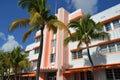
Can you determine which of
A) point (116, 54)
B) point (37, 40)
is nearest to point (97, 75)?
point (116, 54)

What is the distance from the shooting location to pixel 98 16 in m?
25.8

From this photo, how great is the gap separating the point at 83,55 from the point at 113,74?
19.9ft

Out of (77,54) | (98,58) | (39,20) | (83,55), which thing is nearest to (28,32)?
(39,20)

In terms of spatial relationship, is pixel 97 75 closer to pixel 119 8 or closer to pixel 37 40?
pixel 119 8

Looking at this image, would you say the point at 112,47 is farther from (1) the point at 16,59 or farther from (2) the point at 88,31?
→ (1) the point at 16,59

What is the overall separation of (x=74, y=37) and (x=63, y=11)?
11.7 metres

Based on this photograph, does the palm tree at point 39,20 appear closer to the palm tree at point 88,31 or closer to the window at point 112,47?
the palm tree at point 88,31

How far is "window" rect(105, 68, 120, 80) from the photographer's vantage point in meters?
21.1

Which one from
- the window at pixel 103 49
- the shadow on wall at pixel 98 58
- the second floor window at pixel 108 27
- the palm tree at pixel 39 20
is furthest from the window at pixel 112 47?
the palm tree at pixel 39 20

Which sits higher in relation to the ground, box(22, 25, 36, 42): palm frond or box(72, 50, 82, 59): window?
box(22, 25, 36, 42): palm frond

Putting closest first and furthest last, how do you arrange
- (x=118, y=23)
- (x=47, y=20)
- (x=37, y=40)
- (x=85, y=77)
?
(x=47, y=20), (x=118, y=23), (x=85, y=77), (x=37, y=40)

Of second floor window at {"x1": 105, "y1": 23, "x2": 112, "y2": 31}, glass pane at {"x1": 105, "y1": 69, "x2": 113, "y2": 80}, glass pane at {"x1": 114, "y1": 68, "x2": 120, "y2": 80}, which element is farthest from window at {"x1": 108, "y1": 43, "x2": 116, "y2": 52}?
glass pane at {"x1": 105, "y1": 69, "x2": 113, "y2": 80}

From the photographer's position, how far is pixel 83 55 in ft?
85.1

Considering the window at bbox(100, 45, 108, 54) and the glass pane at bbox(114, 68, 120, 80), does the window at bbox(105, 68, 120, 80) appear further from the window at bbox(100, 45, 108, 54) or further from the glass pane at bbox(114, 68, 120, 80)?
the window at bbox(100, 45, 108, 54)
